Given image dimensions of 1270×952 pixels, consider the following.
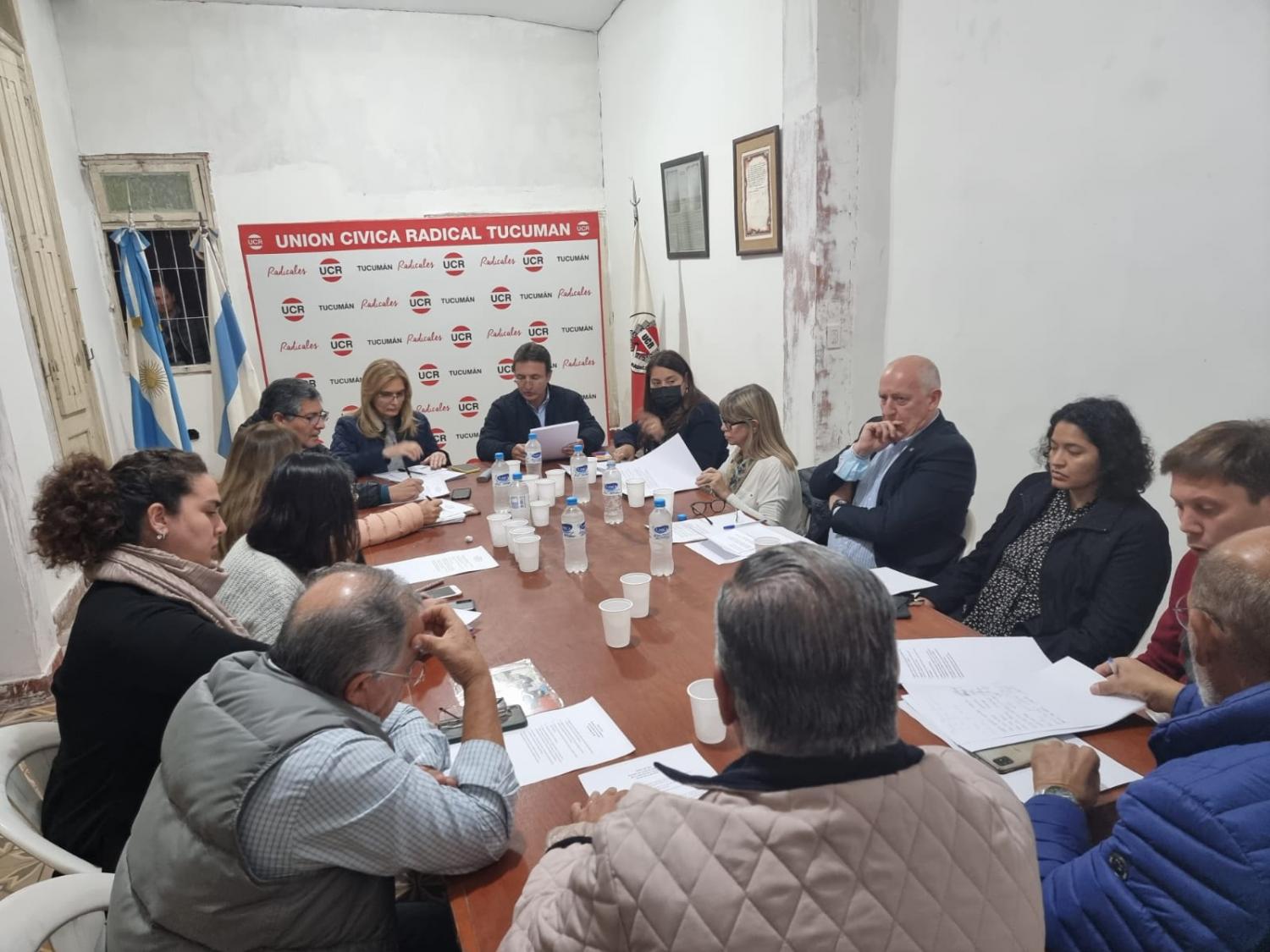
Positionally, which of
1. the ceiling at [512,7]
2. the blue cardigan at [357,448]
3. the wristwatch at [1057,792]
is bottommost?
the wristwatch at [1057,792]

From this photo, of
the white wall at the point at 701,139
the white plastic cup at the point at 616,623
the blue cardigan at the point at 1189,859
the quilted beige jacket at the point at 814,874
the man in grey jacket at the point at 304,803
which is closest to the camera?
the quilted beige jacket at the point at 814,874

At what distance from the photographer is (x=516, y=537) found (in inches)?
92.3

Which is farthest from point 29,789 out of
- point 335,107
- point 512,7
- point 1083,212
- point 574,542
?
point 512,7

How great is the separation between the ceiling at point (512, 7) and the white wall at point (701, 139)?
181mm

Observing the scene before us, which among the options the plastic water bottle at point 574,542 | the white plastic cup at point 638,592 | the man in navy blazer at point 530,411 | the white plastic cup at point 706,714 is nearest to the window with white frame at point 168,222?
the man in navy blazer at point 530,411

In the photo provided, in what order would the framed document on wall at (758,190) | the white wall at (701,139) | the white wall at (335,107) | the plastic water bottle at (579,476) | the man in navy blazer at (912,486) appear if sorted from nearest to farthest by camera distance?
1. the man in navy blazer at (912,486)
2. the plastic water bottle at (579,476)
3. the framed document on wall at (758,190)
4. the white wall at (701,139)
5. the white wall at (335,107)

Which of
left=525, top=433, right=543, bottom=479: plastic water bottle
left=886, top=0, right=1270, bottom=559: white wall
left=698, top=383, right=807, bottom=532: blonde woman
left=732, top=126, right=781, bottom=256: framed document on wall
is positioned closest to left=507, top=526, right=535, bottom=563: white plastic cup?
left=698, top=383, right=807, bottom=532: blonde woman

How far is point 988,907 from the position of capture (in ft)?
2.54

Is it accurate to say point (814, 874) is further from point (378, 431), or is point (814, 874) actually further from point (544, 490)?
point (378, 431)

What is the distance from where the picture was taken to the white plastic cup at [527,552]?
230cm

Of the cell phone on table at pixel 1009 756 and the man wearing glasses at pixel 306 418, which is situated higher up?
the man wearing glasses at pixel 306 418

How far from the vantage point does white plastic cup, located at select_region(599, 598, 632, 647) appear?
1773 mm

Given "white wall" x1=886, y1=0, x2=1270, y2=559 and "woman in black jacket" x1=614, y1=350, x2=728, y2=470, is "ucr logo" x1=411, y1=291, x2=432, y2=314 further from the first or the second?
"white wall" x1=886, y1=0, x2=1270, y2=559

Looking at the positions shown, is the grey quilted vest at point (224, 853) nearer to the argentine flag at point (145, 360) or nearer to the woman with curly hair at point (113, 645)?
the woman with curly hair at point (113, 645)
